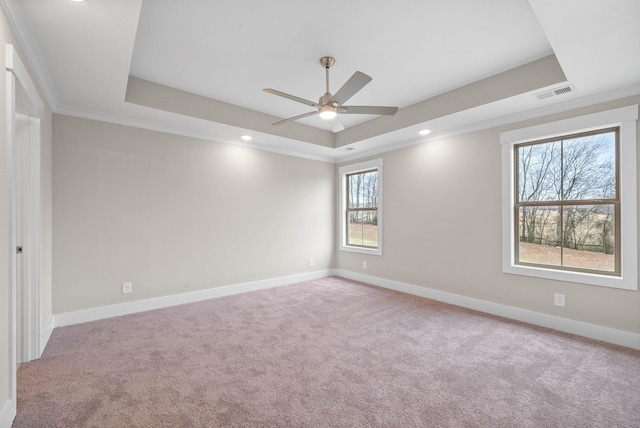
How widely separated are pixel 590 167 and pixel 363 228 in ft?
11.0

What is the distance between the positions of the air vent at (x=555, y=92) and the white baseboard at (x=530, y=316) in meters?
2.36

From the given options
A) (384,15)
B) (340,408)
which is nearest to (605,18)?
(384,15)

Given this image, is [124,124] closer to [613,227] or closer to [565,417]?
[565,417]

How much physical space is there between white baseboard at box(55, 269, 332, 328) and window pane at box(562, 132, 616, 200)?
161 inches

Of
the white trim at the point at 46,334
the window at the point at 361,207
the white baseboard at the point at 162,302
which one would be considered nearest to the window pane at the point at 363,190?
the window at the point at 361,207

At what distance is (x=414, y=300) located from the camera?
4281 mm

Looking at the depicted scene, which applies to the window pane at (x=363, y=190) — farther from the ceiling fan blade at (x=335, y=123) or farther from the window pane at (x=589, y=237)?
the window pane at (x=589, y=237)

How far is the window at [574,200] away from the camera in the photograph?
2.83 m

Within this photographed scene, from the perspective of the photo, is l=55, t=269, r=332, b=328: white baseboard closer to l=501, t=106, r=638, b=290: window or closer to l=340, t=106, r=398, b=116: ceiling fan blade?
l=340, t=106, r=398, b=116: ceiling fan blade

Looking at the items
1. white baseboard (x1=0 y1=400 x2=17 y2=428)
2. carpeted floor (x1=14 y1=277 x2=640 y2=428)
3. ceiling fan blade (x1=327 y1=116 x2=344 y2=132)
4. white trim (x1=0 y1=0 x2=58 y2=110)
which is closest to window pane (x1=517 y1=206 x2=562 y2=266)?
carpeted floor (x1=14 y1=277 x2=640 y2=428)

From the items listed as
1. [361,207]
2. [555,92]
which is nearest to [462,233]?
[555,92]

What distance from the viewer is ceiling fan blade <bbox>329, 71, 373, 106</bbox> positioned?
2.31 m

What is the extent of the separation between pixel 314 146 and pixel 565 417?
14.4 feet

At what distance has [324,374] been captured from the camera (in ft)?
7.51
